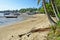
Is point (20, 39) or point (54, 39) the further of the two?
point (20, 39)

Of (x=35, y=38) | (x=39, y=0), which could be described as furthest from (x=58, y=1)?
(x=35, y=38)

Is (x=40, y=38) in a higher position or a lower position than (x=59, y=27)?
lower

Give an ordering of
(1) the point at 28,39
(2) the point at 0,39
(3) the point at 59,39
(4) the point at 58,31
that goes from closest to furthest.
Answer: (3) the point at 59,39 → (4) the point at 58,31 → (1) the point at 28,39 → (2) the point at 0,39

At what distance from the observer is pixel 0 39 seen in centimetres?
1530

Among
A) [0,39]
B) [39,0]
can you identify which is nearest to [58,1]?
[39,0]

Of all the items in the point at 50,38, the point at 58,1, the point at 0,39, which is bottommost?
the point at 0,39

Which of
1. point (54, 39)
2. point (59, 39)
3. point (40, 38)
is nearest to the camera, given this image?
point (59, 39)

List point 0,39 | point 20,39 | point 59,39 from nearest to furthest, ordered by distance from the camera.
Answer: point 59,39 < point 20,39 < point 0,39

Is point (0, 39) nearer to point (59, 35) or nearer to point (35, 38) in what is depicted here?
point (35, 38)

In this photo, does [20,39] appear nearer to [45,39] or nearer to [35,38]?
[35,38]

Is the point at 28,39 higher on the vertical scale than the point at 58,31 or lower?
lower

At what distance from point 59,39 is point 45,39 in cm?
199

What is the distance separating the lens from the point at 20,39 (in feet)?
41.5

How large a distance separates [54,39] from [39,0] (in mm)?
4935
